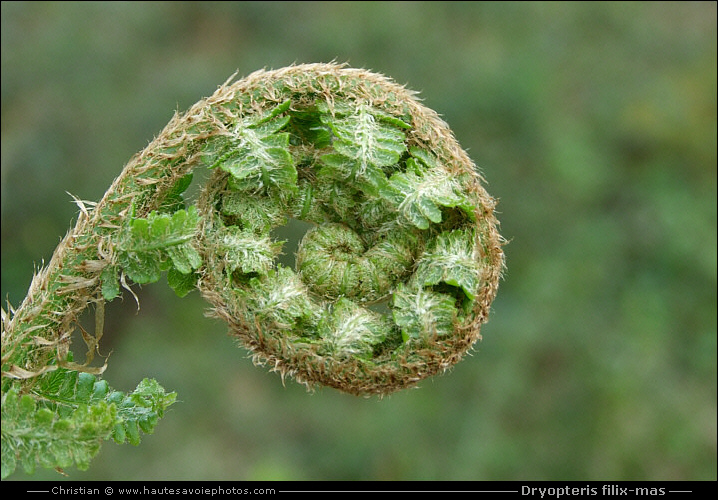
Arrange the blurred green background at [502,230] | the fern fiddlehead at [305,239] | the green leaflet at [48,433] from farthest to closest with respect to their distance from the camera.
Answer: the blurred green background at [502,230]
the fern fiddlehead at [305,239]
the green leaflet at [48,433]

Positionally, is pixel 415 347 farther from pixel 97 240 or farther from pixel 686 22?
pixel 686 22

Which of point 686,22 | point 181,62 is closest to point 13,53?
point 181,62

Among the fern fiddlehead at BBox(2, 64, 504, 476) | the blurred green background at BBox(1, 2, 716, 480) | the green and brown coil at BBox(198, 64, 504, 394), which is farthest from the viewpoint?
the blurred green background at BBox(1, 2, 716, 480)

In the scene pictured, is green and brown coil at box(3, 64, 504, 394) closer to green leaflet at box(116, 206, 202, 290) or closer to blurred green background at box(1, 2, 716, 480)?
green leaflet at box(116, 206, 202, 290)

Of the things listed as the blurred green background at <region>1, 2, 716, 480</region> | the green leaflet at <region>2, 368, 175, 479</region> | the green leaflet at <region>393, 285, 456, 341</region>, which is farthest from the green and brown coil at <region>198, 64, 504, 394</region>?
the blurred green background at <region>1, 2, 716, 480</region>

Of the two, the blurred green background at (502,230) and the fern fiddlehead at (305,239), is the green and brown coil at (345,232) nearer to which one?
the fern fiddlehead at (305,239)

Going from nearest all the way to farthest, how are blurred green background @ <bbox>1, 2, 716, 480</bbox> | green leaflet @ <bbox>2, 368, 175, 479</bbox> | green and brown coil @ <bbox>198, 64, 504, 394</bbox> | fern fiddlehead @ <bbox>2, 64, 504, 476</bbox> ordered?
green leaflet @ <bbox>2, 368, 175, 479</bbox>, fern fiddlehead @ <bbox>2, 64, 504, 476</bbox>, green and brown coil @ <bbox>198, 64, 504, 394</bbox>, blurred green background @ <bbox>1, 2, 716, 480</bbox>

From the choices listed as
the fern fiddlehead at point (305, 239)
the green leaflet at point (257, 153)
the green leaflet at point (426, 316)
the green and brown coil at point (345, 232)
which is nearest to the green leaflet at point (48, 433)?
the fern fiddlehead at point (305, 239)

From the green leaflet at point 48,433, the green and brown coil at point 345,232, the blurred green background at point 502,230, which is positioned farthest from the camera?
the blurred green background at point 502,230
